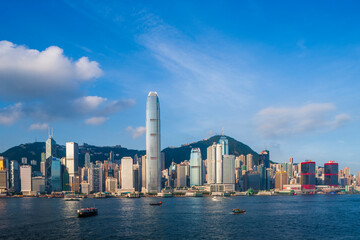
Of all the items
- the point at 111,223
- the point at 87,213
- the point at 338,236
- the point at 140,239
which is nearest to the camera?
the point at 140,239

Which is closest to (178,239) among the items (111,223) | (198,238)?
(198,238)

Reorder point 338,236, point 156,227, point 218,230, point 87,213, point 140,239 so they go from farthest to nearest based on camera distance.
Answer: point 87,213 < point 156,227 < point 218,230 < point 338,236 < point 140,239

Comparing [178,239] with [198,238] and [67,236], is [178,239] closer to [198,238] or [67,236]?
[198,238]

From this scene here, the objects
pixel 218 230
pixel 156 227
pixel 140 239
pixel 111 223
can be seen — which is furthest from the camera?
pixel 111 223

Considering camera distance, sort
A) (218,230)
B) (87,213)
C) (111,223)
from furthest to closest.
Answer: (87,213), (111,223), (218,230)

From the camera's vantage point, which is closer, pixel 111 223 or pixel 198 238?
pixel 198 238

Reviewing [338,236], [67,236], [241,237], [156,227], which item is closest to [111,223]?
[156,227]

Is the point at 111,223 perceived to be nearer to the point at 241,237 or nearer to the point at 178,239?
the point at 178,239

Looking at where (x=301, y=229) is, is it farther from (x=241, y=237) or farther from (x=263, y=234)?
(x=241, y=237)

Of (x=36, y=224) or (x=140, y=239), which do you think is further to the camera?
(x=36, y=224)
